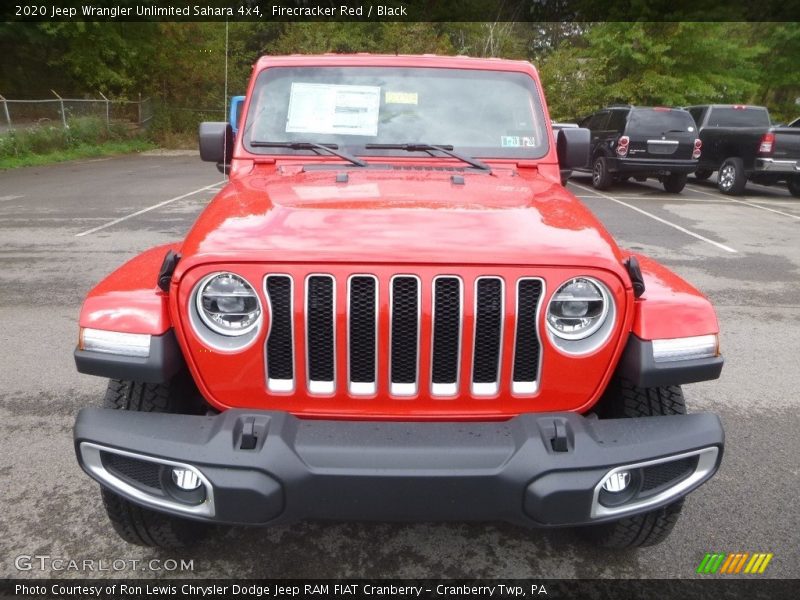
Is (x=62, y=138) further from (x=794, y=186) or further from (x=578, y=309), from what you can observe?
(x=578, y=309)

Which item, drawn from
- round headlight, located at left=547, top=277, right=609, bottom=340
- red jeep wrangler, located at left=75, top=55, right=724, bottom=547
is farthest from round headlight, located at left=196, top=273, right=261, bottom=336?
round headlight, located at left=547, top=277, right=609, bottom=340

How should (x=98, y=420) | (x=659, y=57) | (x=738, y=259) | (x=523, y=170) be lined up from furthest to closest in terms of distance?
(x=659, y=57), (x=738, y=259), (x=523, y=170), (x=98, y=420)

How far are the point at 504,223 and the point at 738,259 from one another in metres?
6.74

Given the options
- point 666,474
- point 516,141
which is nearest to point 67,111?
point 516,141

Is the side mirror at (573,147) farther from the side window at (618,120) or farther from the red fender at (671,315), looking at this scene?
the side window at (618,120)

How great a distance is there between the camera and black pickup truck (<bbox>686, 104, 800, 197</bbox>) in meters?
12.5

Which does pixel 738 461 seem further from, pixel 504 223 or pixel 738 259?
pixel 738 259

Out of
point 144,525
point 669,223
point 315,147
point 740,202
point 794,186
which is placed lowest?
point 740,202

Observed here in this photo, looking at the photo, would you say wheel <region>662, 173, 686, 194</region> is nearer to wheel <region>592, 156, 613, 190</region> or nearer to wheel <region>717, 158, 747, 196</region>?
wheel <region>717, 158, 747, 196</region>

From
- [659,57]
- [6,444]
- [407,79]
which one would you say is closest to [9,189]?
[6,444]

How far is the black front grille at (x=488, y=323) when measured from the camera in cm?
195

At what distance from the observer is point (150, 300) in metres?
2.09

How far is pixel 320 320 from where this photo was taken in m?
1.96

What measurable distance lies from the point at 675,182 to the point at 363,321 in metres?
13.4
